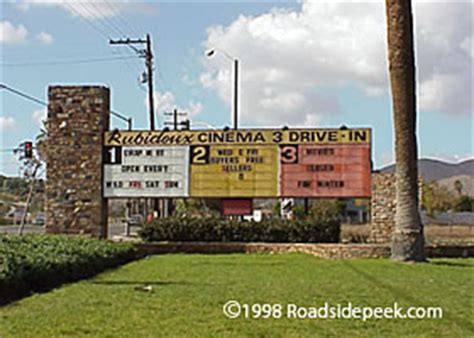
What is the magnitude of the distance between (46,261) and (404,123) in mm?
10128

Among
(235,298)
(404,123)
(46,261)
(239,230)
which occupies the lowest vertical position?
(235,298)

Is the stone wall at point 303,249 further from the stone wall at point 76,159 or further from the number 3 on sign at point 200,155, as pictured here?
the number 3 on sign at point 200,155

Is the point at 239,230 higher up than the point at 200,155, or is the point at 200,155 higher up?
the point at 200,155

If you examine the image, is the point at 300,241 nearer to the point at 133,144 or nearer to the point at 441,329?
the point at 133,144

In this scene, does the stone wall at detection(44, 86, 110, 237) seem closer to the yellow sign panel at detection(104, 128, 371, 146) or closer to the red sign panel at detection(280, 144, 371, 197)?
the yellow sign panel at detection(104, 128, 371, 146)

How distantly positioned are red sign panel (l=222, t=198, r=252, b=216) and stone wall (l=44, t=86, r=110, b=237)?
13.1ft

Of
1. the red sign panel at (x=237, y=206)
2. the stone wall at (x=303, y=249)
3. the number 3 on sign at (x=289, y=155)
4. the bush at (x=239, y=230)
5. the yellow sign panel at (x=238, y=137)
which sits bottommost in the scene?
the stone wall at (x=303, y=249)

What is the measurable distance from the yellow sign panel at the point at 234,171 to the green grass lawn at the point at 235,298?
5.18 meters

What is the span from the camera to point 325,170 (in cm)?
2489

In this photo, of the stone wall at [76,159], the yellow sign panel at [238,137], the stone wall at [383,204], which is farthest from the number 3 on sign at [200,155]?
the stone wall at [383,204]

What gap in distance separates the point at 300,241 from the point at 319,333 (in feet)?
52.2

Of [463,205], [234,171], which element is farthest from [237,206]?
[463,205]

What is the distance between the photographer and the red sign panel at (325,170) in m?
24.8

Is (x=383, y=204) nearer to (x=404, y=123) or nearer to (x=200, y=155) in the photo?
(x=404, y=123)
